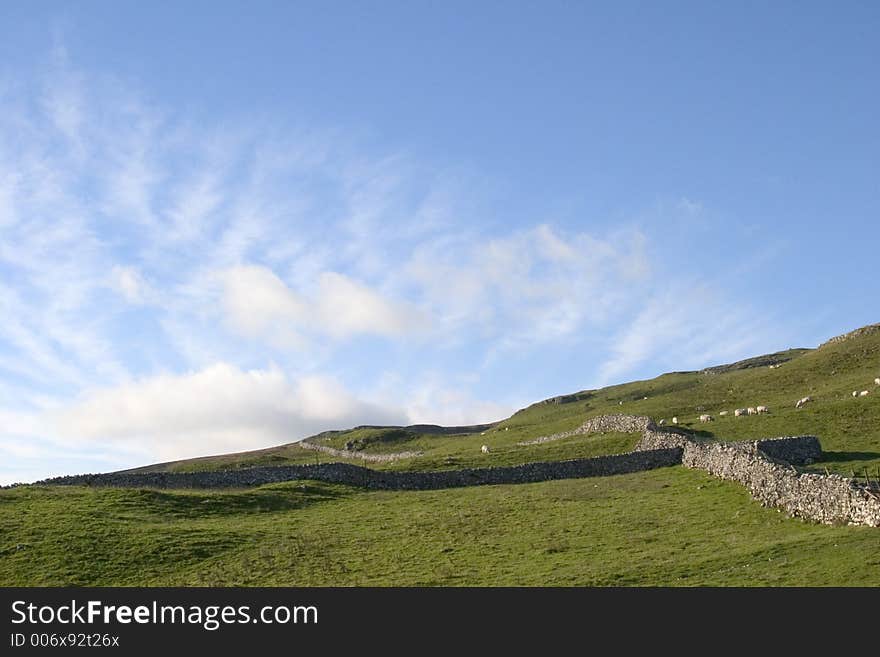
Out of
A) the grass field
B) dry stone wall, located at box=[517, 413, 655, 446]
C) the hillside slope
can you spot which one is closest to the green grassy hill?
the grass field

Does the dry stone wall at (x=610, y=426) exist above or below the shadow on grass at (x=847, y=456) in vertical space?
above

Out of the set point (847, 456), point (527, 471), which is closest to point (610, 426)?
point (527, 471)

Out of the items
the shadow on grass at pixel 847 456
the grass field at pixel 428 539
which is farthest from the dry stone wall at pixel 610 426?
the grass field at pixel 428 539

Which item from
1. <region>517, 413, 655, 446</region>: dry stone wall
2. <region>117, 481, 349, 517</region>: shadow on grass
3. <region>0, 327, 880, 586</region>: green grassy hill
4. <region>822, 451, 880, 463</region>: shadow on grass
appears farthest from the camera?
<region>517, 413, 655, 446</region>: dry stone wall

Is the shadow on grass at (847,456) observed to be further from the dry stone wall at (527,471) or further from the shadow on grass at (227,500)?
the shadow on grass at (227,500)

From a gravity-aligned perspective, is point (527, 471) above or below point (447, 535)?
above

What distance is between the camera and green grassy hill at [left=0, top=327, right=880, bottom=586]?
2705 centimetres

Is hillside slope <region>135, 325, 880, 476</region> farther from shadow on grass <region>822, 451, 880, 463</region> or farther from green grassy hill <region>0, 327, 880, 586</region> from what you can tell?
green grassy hill <region>0, 327, 880, 586</region>

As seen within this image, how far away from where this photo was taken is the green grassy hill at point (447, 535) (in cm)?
2705

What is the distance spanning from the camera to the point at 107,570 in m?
30.2

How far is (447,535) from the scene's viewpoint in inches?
1425

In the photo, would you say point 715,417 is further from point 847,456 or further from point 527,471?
point 527,471
